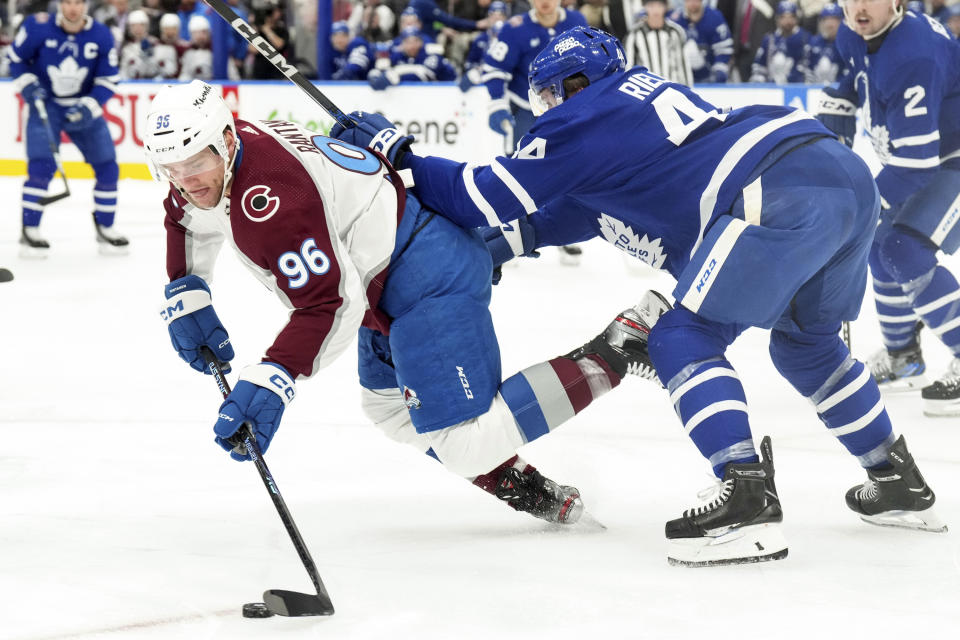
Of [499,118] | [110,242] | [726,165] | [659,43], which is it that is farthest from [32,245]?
[726,165]

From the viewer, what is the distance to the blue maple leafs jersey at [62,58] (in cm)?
635

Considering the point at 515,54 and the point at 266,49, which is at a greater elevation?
the point at 266,49

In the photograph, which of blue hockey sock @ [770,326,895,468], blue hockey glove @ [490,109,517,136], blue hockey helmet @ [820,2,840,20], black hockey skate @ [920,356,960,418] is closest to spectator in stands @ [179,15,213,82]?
blue hockey glove @ [490,109,517,136]

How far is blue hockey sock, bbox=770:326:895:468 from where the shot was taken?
2379 millimetres

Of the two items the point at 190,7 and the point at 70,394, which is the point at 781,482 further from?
the point at 190,7

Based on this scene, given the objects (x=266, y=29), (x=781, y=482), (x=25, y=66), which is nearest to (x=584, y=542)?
(x=781, y=482)

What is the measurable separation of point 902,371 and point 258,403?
2.50m

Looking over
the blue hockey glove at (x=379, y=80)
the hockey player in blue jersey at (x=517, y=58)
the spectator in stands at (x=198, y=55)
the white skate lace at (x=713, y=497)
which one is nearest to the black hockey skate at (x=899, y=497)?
the white skate lace at (x=713, y=497)

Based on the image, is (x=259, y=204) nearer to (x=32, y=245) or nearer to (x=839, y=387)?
(x=839, y=387)

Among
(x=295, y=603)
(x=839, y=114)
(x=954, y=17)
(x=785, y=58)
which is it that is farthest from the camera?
(x=785, y=58)

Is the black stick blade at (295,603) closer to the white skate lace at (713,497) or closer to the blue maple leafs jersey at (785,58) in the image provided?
the white skate lace at (713,497)

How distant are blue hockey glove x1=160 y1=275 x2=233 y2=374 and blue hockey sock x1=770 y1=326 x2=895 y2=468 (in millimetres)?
1137

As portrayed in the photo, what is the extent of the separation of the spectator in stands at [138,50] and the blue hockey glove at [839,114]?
755 cm

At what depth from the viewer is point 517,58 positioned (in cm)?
638
